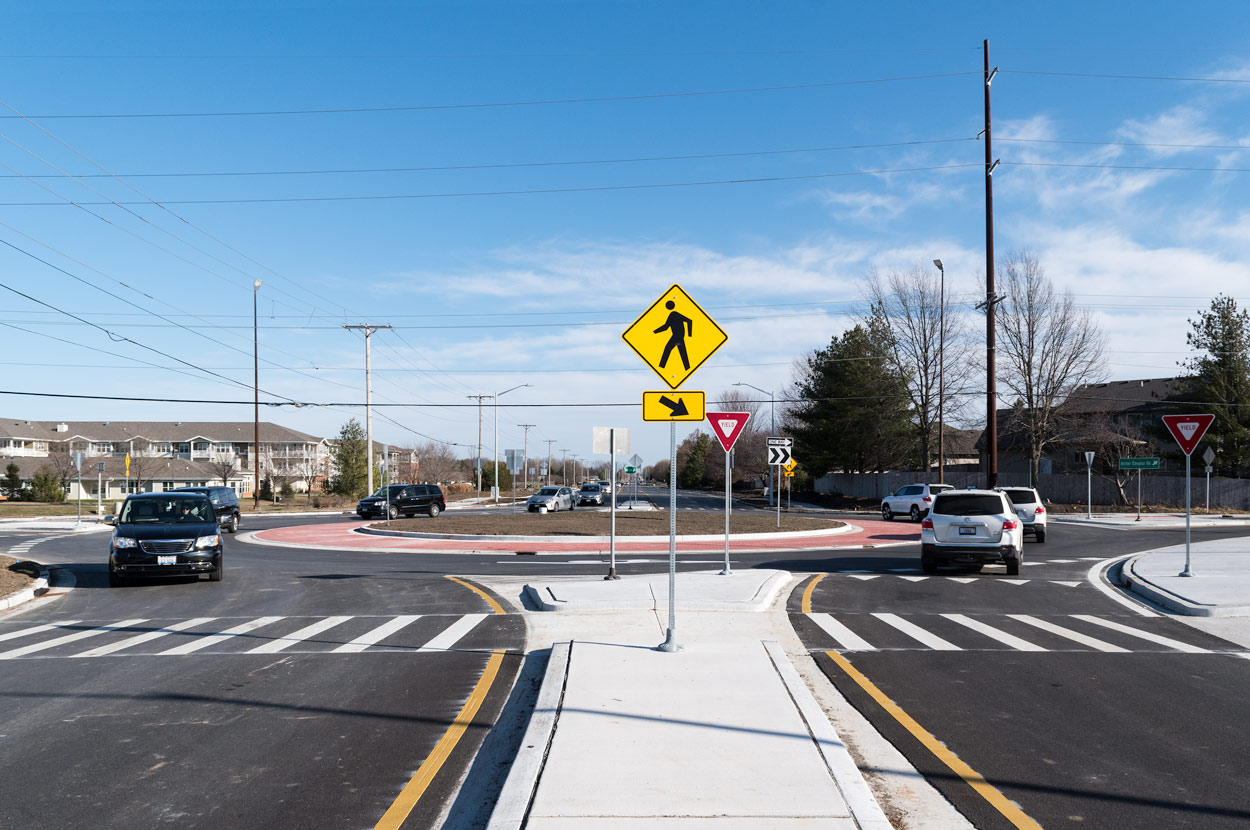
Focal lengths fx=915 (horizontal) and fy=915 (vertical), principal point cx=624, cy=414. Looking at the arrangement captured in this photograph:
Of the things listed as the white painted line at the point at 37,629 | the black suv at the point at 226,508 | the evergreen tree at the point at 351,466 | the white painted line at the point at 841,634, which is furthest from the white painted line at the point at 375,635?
the evergreen tree at the point at 351,466

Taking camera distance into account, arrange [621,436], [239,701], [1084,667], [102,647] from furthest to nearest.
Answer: [621,436], [102,647], [1084,667], [239,701]

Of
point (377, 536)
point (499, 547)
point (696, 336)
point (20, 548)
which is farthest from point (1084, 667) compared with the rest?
point (20, 548)

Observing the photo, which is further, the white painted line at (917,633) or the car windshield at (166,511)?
the car windshield at (166,511)

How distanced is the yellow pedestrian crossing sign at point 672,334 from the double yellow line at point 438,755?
348 centimetres

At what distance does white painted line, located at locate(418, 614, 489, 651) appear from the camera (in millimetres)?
10680

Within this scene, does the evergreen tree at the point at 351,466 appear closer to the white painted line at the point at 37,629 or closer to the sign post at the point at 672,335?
the white painted line at the point at 37,629

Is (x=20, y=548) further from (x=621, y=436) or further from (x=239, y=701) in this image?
(x=239, y=701)

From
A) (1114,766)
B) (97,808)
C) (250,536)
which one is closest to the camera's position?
(97,808)

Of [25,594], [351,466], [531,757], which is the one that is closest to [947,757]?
[531,757]

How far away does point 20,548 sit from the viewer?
27031mm

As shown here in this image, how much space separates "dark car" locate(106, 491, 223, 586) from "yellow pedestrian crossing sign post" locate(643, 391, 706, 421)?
1132 cm

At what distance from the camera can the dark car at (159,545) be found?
1698cm

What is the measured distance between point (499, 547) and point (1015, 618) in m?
16.1

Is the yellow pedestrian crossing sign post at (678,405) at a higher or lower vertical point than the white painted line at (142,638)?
higher
